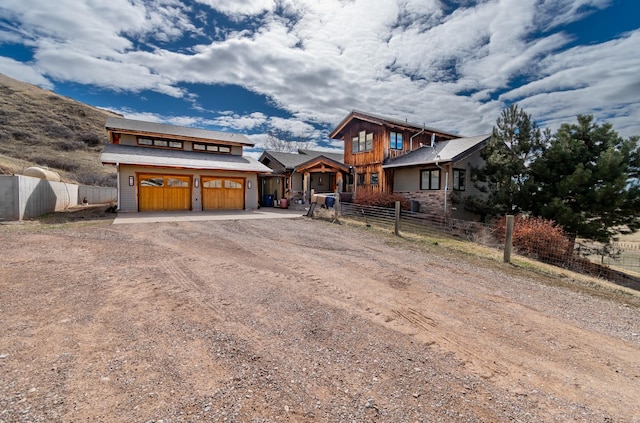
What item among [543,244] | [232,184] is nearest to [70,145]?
[232,184]

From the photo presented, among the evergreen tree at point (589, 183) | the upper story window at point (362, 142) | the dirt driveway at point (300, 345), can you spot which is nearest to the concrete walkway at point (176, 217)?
the dirt driveway at point (300, 345)

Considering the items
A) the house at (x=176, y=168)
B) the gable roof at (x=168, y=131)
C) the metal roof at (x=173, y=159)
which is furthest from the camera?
the gable roof at (x=168, y=131)

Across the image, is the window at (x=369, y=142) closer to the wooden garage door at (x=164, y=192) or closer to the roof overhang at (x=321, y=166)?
the roof overhang at (x=321, y=166)

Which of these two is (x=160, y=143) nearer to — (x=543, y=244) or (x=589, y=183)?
(x=543, y=244)

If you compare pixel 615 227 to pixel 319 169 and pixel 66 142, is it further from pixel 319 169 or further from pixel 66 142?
pixel 66 142

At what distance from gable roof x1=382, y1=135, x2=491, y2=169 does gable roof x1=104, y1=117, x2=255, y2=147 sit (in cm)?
1072

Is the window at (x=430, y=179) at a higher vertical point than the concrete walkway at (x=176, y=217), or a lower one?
higher

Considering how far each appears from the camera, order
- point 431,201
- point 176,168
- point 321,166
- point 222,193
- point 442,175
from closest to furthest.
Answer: point 176,168
point 442,175
point 431,201
point 222,193
point 321,166

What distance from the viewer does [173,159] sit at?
1661 centimetres

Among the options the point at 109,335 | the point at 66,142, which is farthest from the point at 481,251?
the point at 66,142

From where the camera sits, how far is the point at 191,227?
1077cm

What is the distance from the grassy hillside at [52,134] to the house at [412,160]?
2547 centimetres

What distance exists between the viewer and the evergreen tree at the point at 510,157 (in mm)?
13523

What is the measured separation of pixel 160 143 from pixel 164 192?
3.80m
